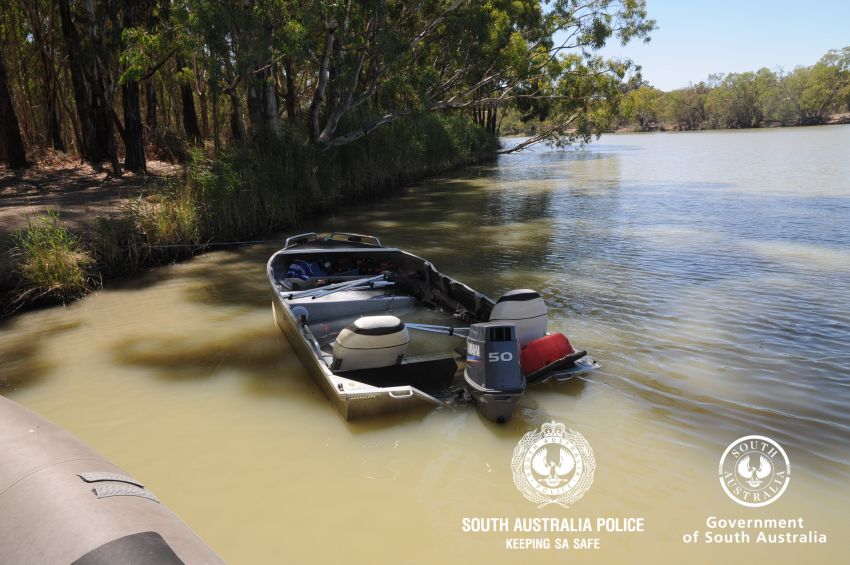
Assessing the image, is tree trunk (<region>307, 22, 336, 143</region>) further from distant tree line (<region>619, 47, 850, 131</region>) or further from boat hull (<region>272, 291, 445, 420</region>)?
distant tree line (<region>619, 47, 850, 131</region>)

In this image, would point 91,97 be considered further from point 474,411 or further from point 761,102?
point 761,102

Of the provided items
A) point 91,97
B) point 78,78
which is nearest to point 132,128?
point 91,97

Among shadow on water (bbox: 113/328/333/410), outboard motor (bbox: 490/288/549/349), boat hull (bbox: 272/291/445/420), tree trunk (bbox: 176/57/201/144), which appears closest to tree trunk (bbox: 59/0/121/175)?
tree trunk (bbox: 176/57/201/144)

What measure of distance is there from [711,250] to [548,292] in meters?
4.45

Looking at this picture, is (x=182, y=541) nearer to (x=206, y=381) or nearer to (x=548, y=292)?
(x=206, y=381)

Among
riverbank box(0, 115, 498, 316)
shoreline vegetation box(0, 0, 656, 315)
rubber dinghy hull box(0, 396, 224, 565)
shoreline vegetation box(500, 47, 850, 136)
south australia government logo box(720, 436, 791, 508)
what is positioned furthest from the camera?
shoreline vegetation box(500, 47, 850, 136)

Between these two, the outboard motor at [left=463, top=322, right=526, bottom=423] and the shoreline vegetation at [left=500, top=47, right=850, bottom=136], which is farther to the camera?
the shoreline vegetation at [left=500, top=47, right=850, bottom=136]

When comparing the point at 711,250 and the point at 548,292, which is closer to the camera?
the point at 548,292

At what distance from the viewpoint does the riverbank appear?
332 inches

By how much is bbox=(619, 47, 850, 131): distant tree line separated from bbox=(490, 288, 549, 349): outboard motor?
283 feet

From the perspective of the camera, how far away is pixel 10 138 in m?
15.2

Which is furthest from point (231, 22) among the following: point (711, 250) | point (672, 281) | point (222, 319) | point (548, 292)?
point (711, 250)

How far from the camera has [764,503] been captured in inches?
150

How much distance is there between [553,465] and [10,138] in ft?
55.9
